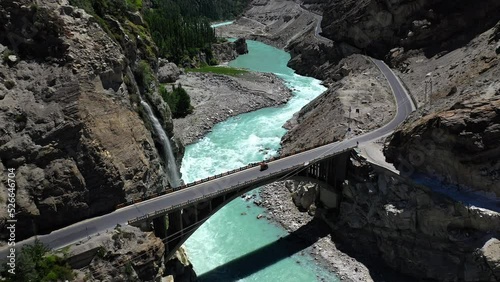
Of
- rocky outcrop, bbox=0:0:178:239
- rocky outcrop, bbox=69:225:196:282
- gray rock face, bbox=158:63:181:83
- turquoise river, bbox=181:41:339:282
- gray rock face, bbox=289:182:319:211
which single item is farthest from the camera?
gray rock face, bbox=158:63:181:83

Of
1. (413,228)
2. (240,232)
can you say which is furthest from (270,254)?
(413,228)

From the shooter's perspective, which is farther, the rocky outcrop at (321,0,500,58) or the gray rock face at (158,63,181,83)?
the gray rock face at (158,63,181,83)

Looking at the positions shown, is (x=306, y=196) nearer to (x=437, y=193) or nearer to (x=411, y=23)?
(x=437, y=193)

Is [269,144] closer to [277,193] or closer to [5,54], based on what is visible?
[277,193]

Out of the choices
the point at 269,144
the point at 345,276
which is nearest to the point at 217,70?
the point at 269,144

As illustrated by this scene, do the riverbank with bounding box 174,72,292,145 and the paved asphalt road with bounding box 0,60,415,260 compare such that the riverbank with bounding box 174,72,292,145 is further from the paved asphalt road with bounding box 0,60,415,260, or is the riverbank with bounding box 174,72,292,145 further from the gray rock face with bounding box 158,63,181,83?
the paved asphalt road with bounding box 0,60,415,260

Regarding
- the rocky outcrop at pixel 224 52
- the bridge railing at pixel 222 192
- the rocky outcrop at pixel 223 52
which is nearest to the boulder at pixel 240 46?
the rocky outcrop at pixel 224 52

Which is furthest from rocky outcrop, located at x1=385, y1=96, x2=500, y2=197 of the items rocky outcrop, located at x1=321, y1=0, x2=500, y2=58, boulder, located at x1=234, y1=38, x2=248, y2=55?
boulder, located at x1=234, y1=38, x2=248, y2=55
